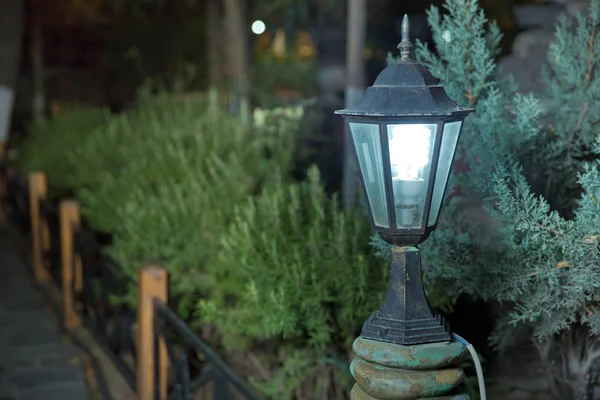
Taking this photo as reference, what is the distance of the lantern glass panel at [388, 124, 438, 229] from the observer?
271 centimetres

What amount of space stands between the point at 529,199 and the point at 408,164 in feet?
2.46

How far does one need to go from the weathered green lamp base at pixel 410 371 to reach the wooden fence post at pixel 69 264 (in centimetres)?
527

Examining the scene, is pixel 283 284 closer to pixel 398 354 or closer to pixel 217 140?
pixel 398 354

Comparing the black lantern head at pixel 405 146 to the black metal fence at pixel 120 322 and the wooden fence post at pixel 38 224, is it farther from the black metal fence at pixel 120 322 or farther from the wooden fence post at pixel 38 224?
the wooden fence post at pixel 38 224

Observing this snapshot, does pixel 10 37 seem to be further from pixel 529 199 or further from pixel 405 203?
pixel 405 203

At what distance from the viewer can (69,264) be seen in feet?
25.7

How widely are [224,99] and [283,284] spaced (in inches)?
310

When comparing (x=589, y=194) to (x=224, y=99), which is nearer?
(x=589, y=194)

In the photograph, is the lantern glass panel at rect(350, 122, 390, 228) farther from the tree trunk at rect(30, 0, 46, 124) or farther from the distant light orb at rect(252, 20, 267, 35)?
the tree trunk at rect(30, 0, 46, 124)

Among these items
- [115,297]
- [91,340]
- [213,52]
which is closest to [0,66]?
[213,52]

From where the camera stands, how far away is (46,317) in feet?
28.0

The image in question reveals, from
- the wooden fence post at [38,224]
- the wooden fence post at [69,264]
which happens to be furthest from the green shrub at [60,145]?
the wooden fence post at [69,264]

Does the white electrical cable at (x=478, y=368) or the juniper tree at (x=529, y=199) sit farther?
the juniper tree at (x=529, y=199)

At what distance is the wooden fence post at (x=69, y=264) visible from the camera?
304 inches
